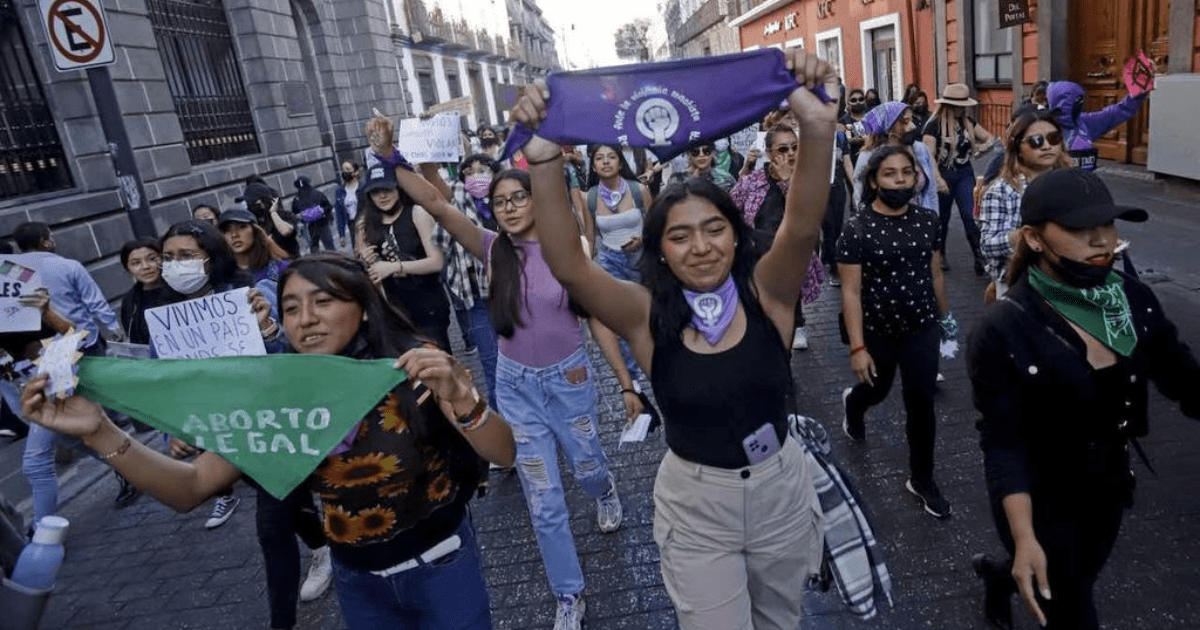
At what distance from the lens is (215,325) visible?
317 centimetres

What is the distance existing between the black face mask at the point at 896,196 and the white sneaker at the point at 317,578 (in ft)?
11.4

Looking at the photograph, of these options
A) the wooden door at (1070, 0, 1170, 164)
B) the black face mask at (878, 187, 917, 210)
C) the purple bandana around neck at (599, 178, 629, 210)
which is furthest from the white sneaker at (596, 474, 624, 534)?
the wooden door at (1070, 0, 1170, 164)

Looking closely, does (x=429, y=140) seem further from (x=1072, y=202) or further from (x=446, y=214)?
(x=1072, y=202)

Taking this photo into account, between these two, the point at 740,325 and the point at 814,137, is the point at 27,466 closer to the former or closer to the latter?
the point at 740,325

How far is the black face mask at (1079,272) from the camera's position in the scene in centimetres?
221

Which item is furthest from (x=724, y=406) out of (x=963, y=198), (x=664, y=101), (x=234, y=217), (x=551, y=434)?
(x=963, y=198)

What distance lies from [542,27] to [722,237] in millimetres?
83030

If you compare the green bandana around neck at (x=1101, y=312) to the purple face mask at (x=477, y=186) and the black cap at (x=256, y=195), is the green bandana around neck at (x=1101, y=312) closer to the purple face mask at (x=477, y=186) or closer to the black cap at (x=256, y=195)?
the purple face mask at (x=477, y=186)

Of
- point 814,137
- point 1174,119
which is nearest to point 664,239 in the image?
point 814,137

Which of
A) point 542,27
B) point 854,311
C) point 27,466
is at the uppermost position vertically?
point 542,27

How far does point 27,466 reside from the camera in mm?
4852

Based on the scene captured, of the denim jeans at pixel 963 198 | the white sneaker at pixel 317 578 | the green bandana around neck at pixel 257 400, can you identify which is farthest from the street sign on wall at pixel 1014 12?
the green bandana around neck at pixel 257 400

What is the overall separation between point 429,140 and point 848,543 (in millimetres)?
3838

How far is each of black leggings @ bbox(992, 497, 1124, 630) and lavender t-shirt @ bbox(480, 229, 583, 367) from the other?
194 cm
